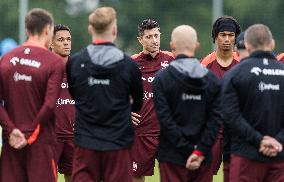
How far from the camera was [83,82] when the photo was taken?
29.9ft

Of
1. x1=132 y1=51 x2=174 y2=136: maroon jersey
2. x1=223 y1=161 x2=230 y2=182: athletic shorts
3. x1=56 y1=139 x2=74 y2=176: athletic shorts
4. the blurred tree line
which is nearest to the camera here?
x1=223 y1=161 x2=230 y2=182: athletic shorts

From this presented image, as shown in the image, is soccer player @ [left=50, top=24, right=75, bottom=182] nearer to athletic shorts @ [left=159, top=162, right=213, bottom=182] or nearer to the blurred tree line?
athletic shorts @ [left=159, top=162, right=213, bottom=182]

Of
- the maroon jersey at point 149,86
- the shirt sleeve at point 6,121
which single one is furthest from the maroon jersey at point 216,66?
the shirt sleeve at point 6,121

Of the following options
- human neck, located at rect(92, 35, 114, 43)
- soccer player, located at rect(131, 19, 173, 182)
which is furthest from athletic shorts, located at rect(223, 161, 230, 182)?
soccer player, located at rect(131, 19, 173, 182)

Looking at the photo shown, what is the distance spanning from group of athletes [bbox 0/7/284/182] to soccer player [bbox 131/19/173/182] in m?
2.75

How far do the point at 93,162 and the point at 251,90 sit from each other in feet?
5.28

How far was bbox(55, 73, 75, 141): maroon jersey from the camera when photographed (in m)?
11.5

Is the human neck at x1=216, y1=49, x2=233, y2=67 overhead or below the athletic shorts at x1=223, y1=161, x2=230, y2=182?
overhead

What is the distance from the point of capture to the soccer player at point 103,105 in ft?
29.7

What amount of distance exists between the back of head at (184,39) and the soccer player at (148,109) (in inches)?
120

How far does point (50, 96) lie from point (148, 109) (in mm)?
3225

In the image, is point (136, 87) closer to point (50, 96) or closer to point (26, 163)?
point (50, 96)

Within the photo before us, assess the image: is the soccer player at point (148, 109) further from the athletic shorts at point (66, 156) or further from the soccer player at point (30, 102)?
the soccer player at point (30, 102)

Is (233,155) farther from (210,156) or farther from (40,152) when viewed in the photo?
(40,152)
